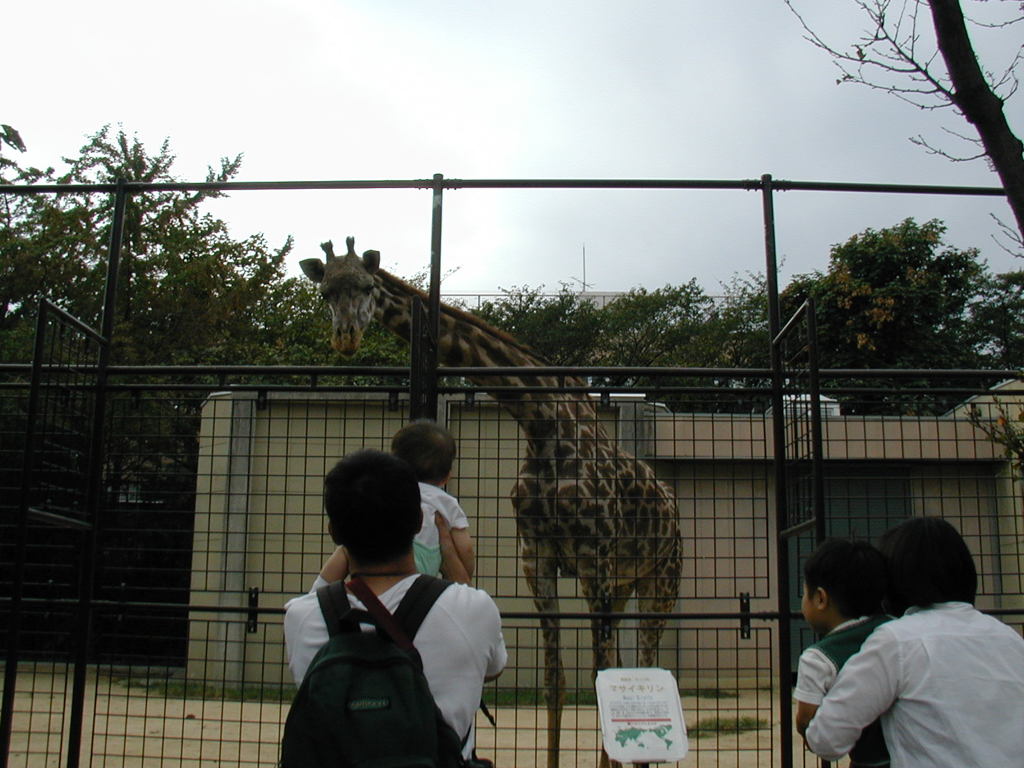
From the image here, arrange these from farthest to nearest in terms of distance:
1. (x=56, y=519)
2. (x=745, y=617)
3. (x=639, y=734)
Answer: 1. (x=745, y=617)
2. (x=56, y=519)
3. (x=639, y=734)

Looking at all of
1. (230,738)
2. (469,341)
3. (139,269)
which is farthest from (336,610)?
(139,269)

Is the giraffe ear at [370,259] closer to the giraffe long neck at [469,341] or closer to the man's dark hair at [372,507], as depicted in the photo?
the giraffe long neck at [469,341]

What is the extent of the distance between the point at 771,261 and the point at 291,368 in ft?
7.09

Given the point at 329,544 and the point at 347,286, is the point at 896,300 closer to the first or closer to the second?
the point at 329,544

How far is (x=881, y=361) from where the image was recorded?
69.6ft

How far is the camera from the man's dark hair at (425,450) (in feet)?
10.1

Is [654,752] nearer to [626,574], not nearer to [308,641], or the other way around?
[308,641]

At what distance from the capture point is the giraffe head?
5605mm

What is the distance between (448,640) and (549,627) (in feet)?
10.7

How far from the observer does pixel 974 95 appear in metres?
3.05

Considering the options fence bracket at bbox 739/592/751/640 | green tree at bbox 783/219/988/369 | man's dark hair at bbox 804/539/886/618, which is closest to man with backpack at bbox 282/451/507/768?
man's dark hair at bbox 804/539/886/618

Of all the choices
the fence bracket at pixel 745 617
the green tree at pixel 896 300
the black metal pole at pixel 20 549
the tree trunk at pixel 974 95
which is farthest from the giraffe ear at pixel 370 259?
the green tree at pixel 896 300

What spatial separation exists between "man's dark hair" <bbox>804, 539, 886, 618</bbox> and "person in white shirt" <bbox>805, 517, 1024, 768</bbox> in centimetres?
20

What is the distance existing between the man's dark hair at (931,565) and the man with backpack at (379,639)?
1.05m
